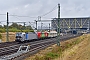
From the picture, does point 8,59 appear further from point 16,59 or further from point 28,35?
point 28,35

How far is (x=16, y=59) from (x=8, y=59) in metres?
1.32

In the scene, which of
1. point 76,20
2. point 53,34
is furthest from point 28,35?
point 76,20

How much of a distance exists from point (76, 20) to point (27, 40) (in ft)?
145

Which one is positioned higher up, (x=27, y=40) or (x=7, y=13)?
(x=7, y=13)

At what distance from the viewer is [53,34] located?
79.2 meters

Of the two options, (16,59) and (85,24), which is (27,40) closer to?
(16,59)

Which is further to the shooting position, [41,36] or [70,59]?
[41,36]

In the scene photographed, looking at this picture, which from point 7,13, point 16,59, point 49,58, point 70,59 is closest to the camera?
Result: point 70,59

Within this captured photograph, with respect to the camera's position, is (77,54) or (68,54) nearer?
(77,54)

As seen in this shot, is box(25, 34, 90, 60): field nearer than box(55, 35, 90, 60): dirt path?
No

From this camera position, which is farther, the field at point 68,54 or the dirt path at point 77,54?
the field at point 68,54

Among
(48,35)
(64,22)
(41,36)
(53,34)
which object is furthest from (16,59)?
(64,22)

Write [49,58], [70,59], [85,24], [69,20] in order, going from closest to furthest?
[70,59] → [49,58] → [69,20] → [85,24]

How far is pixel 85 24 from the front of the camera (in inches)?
3728
